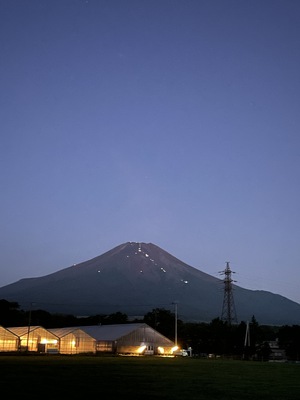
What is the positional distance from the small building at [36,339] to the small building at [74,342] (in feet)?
3.06

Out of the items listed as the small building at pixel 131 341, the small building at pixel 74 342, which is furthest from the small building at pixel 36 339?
the small building at pixel 131 341

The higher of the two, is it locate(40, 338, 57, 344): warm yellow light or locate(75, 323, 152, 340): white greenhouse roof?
locate(75, 323, 152, 340): white greenhouse roof

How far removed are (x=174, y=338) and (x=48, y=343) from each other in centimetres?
2358

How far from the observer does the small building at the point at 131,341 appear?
72.1 meters

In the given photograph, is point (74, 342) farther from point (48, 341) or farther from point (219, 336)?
point (219, 336)

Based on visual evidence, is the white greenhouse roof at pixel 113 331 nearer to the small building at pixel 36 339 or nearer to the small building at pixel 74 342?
the small building at pixel 74 342

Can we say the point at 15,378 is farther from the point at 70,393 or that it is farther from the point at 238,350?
the point at 238,350

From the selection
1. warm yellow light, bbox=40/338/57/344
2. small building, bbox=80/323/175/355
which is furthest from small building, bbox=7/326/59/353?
small building, bbox=80/323/175/355

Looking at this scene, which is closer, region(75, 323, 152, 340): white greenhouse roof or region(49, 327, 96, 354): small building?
region(49, 327, 96, 354): small building

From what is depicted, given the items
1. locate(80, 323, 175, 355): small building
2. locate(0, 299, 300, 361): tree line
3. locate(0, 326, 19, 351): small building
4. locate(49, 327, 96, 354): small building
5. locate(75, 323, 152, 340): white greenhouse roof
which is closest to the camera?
locate(0, 326, 19, 351): small building

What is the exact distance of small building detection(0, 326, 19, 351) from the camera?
62719 mm

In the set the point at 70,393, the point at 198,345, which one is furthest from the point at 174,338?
the point at 70,393

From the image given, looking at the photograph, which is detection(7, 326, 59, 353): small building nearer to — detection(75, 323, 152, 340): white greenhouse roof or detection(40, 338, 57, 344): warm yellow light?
detection(40, 338, 57, 344): warm yellow light

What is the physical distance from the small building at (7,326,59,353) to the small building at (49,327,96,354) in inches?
36.7
